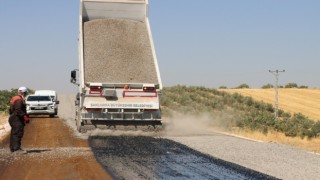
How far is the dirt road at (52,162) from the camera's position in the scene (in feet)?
34.3

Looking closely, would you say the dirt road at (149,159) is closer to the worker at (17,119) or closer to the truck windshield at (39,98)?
the worker at (17,119)

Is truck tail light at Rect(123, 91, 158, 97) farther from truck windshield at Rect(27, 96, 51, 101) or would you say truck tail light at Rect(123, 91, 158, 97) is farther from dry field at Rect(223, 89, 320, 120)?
dry field at Rect(223, 89, 320, 120)

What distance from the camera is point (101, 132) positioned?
19453mm

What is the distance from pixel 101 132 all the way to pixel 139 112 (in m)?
1.55

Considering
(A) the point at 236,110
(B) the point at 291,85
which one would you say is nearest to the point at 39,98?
(A) the point at 236,110

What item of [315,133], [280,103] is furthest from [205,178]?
[280,103]

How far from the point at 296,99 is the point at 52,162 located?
53.0m

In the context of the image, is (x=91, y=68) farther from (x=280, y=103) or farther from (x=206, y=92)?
(x=206, y=92)

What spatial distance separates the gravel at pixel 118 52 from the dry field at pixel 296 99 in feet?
98.6

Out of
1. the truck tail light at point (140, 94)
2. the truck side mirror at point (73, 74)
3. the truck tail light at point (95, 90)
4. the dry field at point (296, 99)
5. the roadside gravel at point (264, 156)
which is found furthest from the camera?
the dry field at point (296, 99)

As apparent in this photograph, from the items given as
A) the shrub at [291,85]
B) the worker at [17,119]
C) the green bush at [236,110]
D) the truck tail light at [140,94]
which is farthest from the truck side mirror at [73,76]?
the shrub at [291,85]

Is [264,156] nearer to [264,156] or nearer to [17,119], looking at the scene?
[264,156]

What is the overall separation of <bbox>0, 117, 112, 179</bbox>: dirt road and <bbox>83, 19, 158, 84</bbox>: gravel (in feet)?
10.1

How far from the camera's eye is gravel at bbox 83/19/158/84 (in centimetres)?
1972
